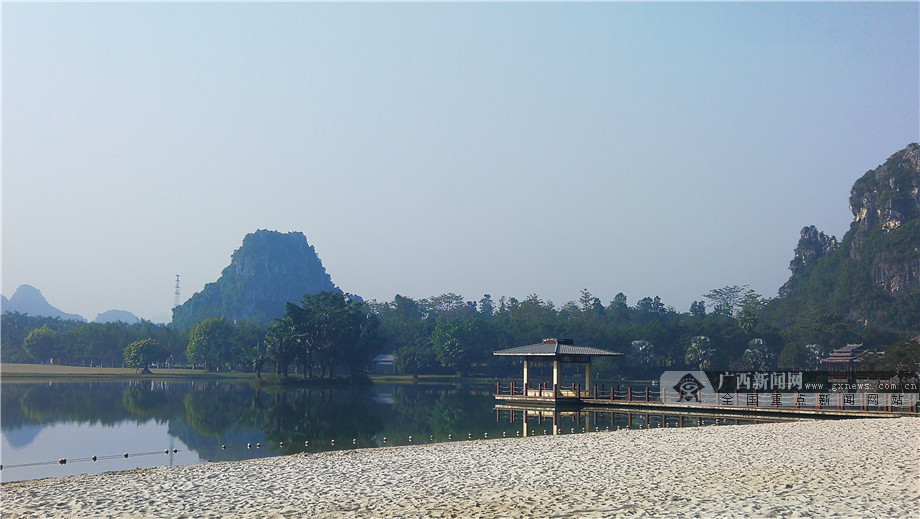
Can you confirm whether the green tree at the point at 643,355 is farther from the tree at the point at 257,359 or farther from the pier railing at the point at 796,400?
the pier railing at the point at 796,400

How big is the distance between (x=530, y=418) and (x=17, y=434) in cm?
1932

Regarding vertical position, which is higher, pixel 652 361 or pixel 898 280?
pixel 898 280

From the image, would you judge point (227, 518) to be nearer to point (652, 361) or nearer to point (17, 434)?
point (17, 434)

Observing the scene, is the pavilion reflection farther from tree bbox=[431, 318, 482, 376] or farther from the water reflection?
tree bbox=[431, 318, 482, 376]

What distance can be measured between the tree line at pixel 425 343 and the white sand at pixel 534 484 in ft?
164

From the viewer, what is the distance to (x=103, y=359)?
335 feet

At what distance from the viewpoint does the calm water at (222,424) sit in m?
23.8

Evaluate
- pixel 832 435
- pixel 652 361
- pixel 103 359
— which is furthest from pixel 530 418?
pixel 103 359

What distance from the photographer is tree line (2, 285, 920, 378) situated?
6938 cm

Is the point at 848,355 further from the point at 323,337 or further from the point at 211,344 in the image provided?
the point at 211,344

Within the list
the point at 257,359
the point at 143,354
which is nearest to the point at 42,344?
the point at 143,354

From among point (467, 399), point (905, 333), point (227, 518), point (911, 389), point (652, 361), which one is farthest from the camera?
point (905, 333)

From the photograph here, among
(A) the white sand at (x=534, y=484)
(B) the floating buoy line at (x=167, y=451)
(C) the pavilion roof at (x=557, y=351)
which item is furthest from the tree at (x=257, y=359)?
(A) the white sand at (x=534, y=484)

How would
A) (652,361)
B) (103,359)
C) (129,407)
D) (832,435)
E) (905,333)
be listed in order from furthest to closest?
(103,359) → (905,333) → (652,361) → (129,407) → (832,435)
